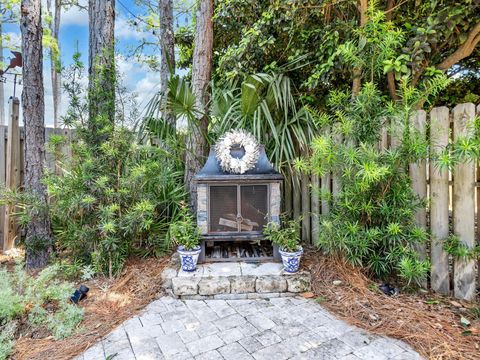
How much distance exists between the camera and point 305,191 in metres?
3.36

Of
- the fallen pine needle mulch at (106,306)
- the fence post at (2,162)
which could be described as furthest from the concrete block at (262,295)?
the fence post at (2,162)

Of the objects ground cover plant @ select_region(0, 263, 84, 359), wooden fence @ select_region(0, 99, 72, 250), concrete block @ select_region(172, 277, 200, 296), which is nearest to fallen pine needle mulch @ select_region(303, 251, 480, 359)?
concrete block @ select_region(172, 277, 200, 296)

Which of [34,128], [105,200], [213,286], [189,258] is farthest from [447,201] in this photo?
[34,128]

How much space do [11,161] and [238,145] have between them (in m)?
2.70

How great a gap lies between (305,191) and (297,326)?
1686mm

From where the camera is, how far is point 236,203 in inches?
104

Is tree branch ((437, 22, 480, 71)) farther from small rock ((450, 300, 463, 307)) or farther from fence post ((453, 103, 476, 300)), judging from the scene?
small rock ((450, 300, 463, 307))

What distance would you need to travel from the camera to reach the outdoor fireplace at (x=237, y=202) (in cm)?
259

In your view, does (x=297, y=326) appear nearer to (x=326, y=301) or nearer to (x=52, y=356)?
(x=326, y=301)

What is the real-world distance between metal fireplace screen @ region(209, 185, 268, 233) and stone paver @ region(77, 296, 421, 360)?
666 mm

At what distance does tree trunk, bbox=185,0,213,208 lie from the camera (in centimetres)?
337

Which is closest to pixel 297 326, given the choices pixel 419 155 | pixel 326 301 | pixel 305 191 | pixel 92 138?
pixel 326 301

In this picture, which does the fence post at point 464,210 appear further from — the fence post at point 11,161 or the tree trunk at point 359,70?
the fence post at point 11,161

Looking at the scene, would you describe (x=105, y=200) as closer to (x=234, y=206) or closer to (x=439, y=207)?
(x=234, y=206)
